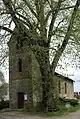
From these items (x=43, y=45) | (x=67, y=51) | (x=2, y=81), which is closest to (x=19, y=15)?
(x=43, y=45)

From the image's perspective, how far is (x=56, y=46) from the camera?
2798 cm

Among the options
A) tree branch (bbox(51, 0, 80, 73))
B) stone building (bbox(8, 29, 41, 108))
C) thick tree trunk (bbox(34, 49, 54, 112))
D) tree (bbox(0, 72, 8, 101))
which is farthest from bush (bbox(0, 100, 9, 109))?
tree branch (bbox(51, 0, 80, 73))

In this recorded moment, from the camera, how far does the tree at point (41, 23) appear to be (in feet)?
Answer: 87.7

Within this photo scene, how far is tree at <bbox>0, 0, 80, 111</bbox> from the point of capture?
87.7 feet

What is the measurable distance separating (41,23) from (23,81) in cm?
1341

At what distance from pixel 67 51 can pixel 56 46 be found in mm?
1264

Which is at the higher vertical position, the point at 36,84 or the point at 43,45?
the point at 43,45

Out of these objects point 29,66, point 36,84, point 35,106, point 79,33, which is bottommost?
point 35,106

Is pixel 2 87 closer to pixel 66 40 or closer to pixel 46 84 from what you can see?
pixel 46 84

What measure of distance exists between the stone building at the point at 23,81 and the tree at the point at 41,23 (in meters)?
5.80

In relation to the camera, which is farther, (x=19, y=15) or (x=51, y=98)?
(x=51, y=98)

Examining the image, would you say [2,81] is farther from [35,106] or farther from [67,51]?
[67,51]

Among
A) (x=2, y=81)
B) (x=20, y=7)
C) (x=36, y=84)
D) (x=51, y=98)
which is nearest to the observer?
(x=20, y=7)

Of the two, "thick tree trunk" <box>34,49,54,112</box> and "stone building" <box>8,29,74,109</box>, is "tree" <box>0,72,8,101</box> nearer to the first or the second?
"stone building" <box>8,29,74,109</box>
